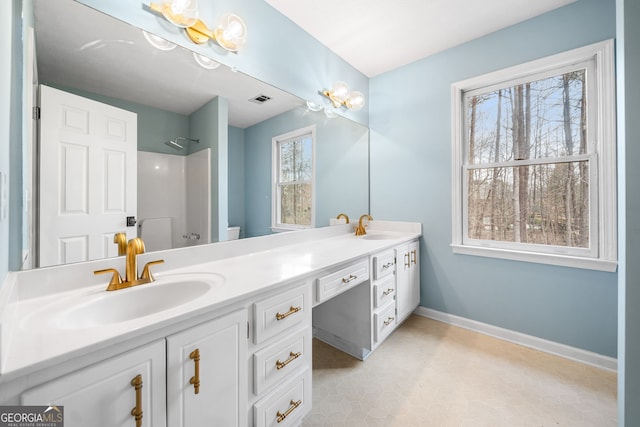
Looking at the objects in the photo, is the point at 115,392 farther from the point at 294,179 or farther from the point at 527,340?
the point at 527,340

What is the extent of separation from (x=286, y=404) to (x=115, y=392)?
69cm

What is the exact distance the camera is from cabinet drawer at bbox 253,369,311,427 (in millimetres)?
1005

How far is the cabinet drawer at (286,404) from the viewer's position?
3.30 ft

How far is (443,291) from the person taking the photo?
232 centimetres

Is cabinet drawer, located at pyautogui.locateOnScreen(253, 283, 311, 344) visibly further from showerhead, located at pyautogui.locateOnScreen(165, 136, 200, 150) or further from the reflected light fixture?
the reflected light fixture

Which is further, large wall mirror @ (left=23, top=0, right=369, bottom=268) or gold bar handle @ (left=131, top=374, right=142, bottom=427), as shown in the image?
→ large wall mirror @ (left=23, top=0, right=369, bottom=268)

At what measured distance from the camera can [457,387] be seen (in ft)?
4.97

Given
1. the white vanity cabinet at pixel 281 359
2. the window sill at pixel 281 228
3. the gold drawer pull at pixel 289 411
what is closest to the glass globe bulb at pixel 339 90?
the window sill at pixel 281 228

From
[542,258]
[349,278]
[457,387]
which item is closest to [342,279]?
[349,278]

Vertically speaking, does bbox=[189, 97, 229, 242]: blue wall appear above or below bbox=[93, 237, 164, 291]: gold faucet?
above

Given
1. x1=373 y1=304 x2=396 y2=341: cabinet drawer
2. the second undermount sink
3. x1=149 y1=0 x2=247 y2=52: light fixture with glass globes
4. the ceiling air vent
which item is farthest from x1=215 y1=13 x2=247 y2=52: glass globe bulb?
x1=373 y1=304 x2=396 y2=341: cabinet drawer

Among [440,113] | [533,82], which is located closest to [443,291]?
[440,113]

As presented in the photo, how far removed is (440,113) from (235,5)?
5.78 ft

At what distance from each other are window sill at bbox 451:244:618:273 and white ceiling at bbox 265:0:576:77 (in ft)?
5.62
